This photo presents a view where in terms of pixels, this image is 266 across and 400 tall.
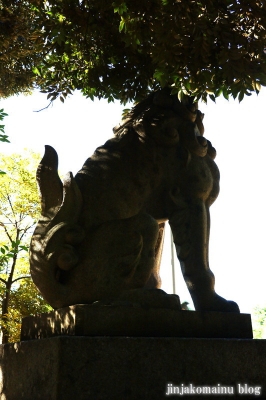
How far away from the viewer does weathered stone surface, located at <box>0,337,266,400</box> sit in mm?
2699

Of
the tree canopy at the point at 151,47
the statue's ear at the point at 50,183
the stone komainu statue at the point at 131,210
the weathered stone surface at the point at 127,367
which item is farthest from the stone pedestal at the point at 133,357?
the tree canopy at the point at 151,47

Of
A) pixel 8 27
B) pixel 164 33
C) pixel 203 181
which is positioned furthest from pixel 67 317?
pixel 8 27

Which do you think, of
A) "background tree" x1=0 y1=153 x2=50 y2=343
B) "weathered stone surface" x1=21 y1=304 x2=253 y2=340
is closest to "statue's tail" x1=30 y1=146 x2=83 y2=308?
"weathered stone surface" x1=21 y1=304 x2=253 y2=340

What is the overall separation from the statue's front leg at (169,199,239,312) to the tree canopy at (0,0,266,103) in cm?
92

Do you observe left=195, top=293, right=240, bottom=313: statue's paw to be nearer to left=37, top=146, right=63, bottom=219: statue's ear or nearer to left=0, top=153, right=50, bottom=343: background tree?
left=37, top=146, right=63, bottom=219: statue's ear

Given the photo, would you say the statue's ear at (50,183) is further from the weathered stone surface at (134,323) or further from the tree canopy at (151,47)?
the tree canopy at (151,47)

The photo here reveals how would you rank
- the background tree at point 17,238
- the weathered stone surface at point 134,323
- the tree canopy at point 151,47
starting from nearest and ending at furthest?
1. the weathered stone surface at point 134,323
2. the tree canopy at point 151,47
3. the background tree at point 17,238

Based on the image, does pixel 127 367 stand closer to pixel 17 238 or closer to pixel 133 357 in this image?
pixel 133 357

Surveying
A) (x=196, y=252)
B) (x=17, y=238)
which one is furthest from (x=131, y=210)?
(x=17, y=238)

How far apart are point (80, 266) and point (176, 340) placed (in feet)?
2.55

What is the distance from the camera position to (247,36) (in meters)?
3.79

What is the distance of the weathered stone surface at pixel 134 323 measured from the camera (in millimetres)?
2939

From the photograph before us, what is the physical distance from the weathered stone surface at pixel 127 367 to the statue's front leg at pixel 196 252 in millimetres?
440

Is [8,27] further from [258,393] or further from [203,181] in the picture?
[258,393]
